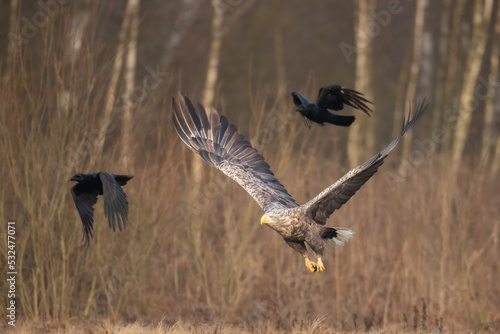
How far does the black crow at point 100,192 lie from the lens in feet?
15.5

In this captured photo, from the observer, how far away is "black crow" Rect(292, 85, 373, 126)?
5.55 metres

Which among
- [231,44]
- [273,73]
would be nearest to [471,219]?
[231,44]

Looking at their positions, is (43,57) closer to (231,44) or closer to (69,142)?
(69,142)

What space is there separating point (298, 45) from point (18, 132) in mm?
18743

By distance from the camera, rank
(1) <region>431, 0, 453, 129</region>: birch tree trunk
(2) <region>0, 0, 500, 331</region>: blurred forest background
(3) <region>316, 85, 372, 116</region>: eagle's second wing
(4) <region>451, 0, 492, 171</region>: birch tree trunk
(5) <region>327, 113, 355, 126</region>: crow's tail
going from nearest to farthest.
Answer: (5) <region>327, 113, 355, 126</region>: crow's tail
(3) <region>316, 85, 372, 116</region>: eagle's second wing
(2) <region>0, 0, 500, 331</region>: blurred forest background
(4) <region>451, 0, 492, 171</region>: birch tree trunk
(1) <region>431, 0, 453, 129</region>: birch tree trunk

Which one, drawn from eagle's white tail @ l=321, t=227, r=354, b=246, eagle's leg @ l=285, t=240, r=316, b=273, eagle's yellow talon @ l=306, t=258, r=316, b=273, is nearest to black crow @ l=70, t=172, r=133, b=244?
eagle's leg @ l=285, t=240, r=316, b=273

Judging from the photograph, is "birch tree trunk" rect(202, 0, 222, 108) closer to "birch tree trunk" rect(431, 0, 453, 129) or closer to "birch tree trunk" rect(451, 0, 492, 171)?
"birch tree trunk" rect(451, 0, 492, 171)

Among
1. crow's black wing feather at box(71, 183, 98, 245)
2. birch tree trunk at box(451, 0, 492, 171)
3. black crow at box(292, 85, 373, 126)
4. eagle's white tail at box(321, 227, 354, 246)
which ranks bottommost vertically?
eagle's white tail at box(321, 227, 354, 246)

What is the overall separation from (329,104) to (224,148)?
3.28ft

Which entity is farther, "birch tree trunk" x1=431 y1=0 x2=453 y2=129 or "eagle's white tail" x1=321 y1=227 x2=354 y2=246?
"birch tree trunk" x1=431 y1=0 x2=453 y2=129

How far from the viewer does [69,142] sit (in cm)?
636

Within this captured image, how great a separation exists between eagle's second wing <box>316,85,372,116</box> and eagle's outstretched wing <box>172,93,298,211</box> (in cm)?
76

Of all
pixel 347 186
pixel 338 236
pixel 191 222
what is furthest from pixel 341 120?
pixel 191 222

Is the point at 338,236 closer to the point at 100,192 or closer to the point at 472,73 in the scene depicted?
the point at 100,192
